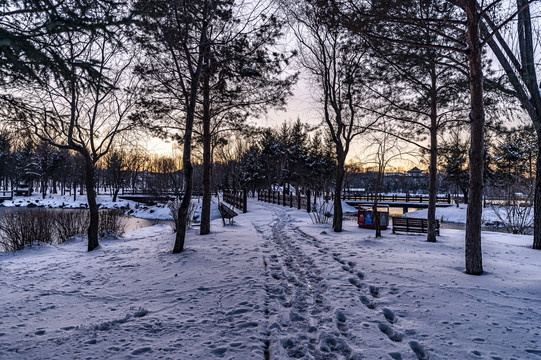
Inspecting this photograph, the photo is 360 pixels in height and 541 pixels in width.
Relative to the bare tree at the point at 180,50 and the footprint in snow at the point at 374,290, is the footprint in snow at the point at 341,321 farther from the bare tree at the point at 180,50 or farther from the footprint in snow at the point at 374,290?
the bare tree at the point at 180,50

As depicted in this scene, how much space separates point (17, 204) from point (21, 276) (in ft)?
140

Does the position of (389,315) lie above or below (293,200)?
below

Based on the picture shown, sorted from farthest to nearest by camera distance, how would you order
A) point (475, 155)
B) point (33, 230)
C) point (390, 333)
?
point (33, 230), point (475, 155), point (390, 333)

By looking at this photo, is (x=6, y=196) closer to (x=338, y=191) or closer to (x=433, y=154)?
(x=338, y=191)

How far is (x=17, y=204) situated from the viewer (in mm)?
36625

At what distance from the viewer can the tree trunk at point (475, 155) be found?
5.33 m

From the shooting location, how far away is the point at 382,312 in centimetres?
380

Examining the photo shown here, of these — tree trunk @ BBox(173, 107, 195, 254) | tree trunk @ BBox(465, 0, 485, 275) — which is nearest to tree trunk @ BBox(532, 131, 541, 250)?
tree trunk @ BBox(465, 0, 485, 275)

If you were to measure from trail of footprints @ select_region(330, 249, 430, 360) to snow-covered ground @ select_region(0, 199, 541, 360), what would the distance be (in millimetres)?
16

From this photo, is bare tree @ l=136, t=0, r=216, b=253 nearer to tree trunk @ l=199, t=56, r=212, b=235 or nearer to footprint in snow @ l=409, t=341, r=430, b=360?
tree trunk @ l=199, t=56, r=212, b=235

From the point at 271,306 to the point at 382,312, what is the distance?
5.24ft

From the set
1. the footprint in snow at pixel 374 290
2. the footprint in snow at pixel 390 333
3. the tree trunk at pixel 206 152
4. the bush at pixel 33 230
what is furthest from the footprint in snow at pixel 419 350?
the bush at pixel 33 230

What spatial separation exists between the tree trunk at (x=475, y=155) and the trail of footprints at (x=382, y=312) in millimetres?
2299

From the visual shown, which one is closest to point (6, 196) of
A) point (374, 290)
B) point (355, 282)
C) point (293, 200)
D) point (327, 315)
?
point (293, 200)
